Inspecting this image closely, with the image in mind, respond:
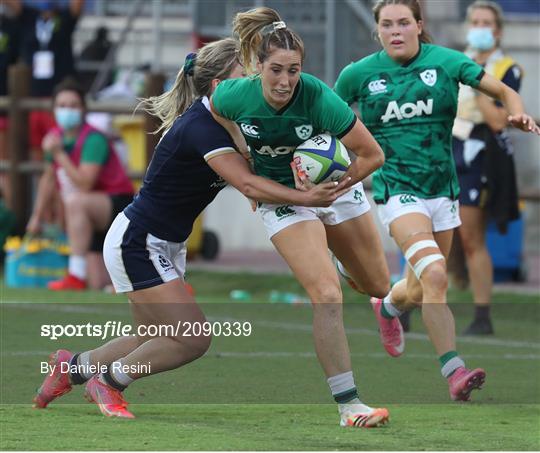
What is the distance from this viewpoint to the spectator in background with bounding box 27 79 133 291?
13719mm

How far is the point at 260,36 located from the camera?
23.1 ft

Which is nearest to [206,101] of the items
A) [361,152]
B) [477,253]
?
[361,152]

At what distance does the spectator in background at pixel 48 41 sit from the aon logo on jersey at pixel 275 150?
989cm

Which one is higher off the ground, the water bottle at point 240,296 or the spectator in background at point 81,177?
the spectator in background at point 81,177

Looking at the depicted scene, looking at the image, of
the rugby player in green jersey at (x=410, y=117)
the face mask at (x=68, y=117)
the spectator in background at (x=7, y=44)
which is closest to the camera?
the rugby player in green jersey at (x=410, y=117)

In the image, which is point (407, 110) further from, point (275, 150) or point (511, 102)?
point (275, 150)

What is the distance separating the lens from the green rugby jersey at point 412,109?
8.70 metres

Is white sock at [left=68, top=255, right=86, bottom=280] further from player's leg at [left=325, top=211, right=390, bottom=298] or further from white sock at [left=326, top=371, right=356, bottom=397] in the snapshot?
white sock at [left=326, top=371, right=356, bottom=397]

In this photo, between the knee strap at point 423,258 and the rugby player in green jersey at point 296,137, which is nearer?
the rugby player in green jersey at point 296,137

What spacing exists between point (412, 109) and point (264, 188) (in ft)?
6.21

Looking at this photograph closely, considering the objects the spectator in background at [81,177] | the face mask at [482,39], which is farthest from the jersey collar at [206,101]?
→ the spectator in background at [81,177]

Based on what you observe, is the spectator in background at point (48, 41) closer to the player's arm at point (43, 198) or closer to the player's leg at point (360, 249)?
the player's arm at point (43, 198)

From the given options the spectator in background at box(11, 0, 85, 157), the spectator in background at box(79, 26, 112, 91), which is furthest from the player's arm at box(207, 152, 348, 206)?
the spectator in background at box(79, 26, 112, 91)

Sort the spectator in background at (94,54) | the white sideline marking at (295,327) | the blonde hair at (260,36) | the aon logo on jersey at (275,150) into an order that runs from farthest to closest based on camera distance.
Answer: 1. the spectator in background at (94,54)
2. the white sideline marking at (295,327)
3. the aon logo on jersey at (275,150)
4. the blonde hair at (260,36)
